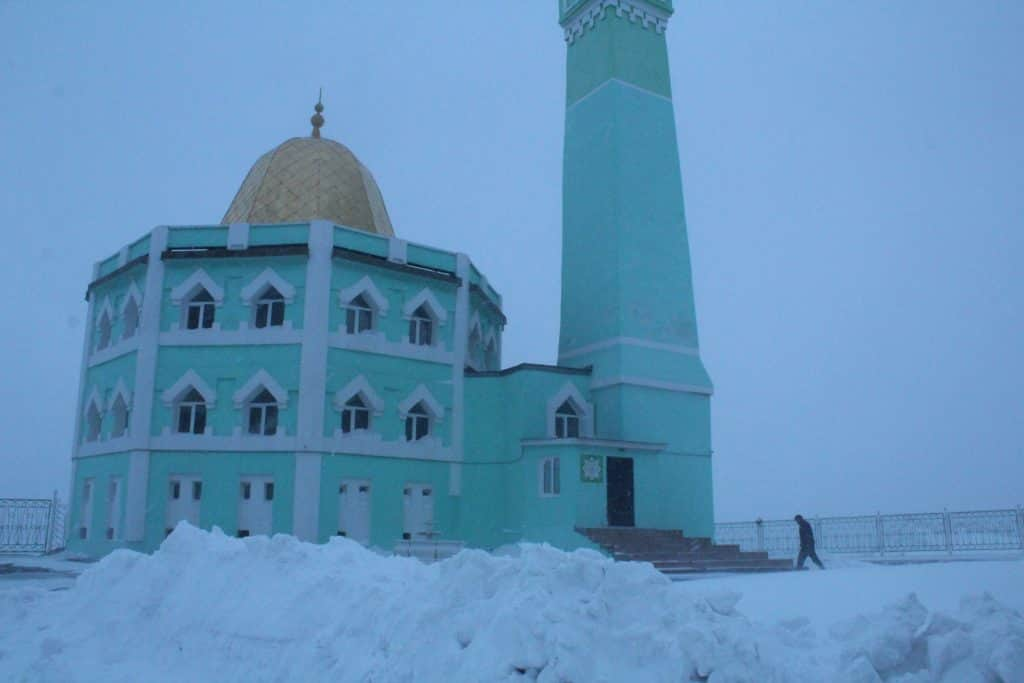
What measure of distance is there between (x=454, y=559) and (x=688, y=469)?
Result: 16.2 meters

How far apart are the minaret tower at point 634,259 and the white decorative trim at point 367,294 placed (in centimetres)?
611

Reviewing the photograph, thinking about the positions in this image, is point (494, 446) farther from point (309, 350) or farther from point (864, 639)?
point (864, 639)

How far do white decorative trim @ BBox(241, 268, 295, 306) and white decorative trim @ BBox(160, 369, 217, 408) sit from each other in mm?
2365

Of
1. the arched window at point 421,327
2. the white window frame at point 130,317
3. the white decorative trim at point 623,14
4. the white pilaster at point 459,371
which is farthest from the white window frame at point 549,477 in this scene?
the white decorative trim at point 623,14

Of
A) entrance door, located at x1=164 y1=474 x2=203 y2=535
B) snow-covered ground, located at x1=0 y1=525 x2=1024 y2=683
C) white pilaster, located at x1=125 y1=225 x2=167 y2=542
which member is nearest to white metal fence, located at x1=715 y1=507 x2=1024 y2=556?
snow-covered ground, located at x1=0 y1=525 x2=1024 y2=683

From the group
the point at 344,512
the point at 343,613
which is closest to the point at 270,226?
the point at 344,512

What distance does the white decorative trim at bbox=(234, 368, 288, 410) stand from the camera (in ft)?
70.0

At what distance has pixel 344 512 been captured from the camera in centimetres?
2153

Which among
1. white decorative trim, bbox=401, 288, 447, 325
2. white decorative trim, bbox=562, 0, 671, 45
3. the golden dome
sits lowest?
white decorative trim, bbox=401, 288, 447, 325

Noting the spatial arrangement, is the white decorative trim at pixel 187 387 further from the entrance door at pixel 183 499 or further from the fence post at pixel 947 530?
the fence post at pixel 947 530

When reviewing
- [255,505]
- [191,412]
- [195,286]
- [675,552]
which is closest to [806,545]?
[675,552]

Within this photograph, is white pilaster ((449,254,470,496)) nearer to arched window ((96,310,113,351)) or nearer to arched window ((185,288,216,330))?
arched window ((185,288,216,330))

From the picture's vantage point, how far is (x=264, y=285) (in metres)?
22.2

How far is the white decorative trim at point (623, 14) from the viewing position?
26203 millimetres
